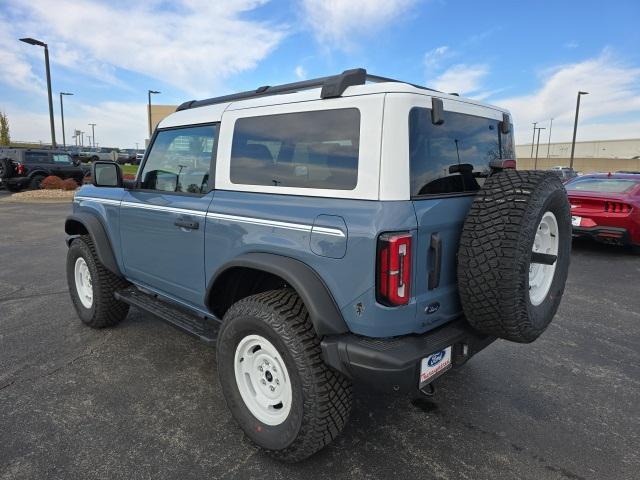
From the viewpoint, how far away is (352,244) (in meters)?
2.07

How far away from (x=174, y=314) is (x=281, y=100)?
181cm

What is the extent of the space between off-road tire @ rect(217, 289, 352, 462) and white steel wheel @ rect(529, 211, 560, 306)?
4.25ft

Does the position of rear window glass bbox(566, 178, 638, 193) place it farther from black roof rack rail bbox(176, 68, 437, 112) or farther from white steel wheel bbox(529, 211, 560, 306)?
black roof rack rail bbox(176, 68, 437, 112)

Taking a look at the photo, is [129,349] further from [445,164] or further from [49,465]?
[445,164]

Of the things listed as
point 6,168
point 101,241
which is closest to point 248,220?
point 101,241

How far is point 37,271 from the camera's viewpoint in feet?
20.8

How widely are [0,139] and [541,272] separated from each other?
4193 cm

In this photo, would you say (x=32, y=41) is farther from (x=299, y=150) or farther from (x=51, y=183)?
(x=299, y=150)

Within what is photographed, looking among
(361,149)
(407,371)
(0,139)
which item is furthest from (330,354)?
(0,139)

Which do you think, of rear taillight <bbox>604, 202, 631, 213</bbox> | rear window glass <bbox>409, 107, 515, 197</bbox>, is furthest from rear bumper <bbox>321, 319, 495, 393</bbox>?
rear taillight <bbox>604, 202, 631, 213</bbox>

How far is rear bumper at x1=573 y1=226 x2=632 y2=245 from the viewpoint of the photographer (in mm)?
7293

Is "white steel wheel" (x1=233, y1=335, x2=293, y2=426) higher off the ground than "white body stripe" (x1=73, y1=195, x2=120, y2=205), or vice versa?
"white body stripe" (x1=73, y1=195, x2=120, y2=205)

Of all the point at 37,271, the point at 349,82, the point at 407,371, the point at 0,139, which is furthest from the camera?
the point at 0,139

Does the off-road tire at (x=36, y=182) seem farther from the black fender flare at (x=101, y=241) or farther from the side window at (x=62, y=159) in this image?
the black fender flare at (x=101, y=241)
